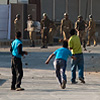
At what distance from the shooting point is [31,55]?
22188mm

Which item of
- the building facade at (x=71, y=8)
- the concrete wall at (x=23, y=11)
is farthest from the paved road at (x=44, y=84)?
the building facade at (x=71, y=8)

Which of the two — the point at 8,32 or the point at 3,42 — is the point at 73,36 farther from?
the point at 8,32

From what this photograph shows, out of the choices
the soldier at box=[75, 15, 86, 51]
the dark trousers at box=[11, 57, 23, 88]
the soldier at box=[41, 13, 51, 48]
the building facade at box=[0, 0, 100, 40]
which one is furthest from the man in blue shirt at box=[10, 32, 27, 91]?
the building facade at box=[0, 0, 100, 40]

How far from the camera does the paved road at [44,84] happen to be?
36.0ft

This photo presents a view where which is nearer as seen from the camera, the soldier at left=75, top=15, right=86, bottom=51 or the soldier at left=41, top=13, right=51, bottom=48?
the soldier at left=75, top=15, right=86, bottom=51

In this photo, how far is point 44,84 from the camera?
1324cm

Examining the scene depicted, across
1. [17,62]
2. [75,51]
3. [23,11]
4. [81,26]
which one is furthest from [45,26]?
[17,62]

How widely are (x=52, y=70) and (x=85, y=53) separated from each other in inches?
240

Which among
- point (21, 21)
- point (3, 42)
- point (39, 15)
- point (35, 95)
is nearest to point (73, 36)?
point (35, 95)

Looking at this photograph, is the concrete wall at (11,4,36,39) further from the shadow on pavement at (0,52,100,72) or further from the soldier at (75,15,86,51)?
the shadow on pavement at (0,52,100,72)

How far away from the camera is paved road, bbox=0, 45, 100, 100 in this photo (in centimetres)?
1098

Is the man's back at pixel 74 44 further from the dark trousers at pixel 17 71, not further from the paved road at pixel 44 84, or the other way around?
the dark trousers at pixel 17 71

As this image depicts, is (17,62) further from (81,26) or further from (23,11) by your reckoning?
(23,11)

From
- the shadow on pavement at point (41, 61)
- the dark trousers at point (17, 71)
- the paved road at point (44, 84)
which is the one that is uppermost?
the dark trousers at point (17, 71)
